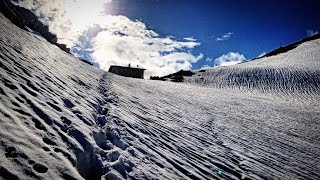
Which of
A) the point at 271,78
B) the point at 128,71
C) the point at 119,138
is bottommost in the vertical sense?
the point at 119,138

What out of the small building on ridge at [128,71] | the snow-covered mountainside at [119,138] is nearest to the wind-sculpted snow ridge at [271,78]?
the small building on ridge at [128,71]

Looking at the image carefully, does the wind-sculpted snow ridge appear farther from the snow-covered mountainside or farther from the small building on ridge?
the snow-covered mountainside

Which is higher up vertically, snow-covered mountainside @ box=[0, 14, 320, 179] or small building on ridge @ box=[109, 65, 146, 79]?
small building on ridge @ box=[109, 65, 146, 79]

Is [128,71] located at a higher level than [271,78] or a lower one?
lower

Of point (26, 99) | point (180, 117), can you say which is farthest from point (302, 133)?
point (26, 99)

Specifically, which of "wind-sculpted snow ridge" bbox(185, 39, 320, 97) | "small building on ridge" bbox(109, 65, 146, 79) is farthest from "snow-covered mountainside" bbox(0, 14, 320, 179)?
"small building on ridge" bbox(109, 65, 146, 79)

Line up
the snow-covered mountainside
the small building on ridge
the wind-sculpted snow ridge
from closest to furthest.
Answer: the snow-covered mountainside → the wind-sculpted snow ridge → the small building on ridge

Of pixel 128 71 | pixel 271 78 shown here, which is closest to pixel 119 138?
pixel 271 78

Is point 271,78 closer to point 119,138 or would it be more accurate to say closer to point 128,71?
point 128,71

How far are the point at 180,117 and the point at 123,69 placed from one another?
38.8 meters

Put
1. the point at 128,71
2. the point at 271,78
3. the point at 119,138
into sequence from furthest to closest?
the point at 128,71, the point at 271,78, the point at 119,138

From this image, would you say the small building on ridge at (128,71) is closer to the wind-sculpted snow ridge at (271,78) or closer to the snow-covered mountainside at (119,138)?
the wind-sculpted snow ridge at (271,78)

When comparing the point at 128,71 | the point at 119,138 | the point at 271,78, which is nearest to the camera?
the point at 119,138

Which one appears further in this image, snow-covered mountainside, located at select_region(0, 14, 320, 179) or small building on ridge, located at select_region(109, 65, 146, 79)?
small building on ridge, located at select_region(109, 65, 146, 79)
